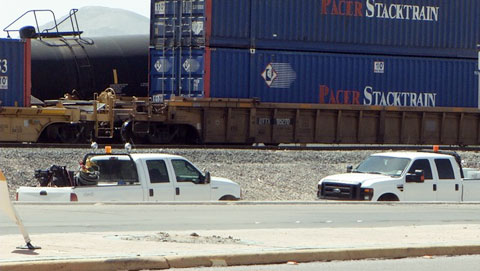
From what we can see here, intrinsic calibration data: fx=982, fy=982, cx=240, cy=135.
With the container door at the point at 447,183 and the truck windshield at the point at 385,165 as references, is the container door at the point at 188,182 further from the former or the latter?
the container door at the point at 447,183

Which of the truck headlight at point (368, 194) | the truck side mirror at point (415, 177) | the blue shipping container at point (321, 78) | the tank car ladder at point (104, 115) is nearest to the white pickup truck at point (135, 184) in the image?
the truck headlight at point (368, 194)

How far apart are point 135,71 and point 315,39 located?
656cm

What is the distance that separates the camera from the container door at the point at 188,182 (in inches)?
685

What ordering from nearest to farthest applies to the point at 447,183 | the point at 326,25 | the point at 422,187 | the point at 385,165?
the point at 422,187, the point at 385,165, the point at 447,183, the point at 326,25

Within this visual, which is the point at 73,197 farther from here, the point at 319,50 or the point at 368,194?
the point at 319,50

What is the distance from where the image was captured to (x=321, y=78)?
35.0m

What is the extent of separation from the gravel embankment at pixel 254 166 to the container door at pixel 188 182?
15.0ft

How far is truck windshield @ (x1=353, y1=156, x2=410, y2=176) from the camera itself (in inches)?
758

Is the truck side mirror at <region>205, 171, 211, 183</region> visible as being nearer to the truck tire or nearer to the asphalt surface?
the asphalt surface

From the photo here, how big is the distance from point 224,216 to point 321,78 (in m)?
20.6

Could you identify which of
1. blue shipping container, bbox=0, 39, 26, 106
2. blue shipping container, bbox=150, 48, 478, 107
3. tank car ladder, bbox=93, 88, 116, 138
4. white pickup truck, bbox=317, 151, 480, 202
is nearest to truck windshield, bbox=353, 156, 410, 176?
white pickup truck, bbox=317, 151, 480, 202

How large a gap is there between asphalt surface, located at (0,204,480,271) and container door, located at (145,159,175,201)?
2.79 meters

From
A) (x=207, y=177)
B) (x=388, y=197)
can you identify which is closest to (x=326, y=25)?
(x=388, y=197)

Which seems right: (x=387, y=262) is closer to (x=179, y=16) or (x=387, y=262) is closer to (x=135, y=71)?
(x=179, y=16)
